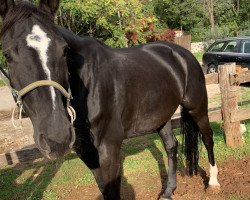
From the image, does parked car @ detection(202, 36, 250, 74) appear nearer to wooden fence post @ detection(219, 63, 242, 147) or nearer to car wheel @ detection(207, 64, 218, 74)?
car wheel @ detection(207, 64, 218, 74)

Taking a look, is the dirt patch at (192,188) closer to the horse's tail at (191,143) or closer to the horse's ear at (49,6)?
the horse's tail at (191,143)

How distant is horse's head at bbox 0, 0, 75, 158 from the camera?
1.72 m

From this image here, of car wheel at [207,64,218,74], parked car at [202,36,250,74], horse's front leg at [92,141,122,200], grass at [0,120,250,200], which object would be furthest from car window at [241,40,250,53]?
horse's front leg at [92,141,122,200]

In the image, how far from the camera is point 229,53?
1168cm

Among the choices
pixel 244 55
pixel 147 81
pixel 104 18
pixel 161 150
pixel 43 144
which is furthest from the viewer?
pixel 104 18

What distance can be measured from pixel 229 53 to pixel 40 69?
1087 cm

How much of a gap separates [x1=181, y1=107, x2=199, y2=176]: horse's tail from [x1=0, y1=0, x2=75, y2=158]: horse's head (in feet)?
8.78

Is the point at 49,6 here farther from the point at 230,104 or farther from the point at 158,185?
the point at 230,104

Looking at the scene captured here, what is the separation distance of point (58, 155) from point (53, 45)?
23.2 inches

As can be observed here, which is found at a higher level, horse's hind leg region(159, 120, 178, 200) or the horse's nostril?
the horse's nostril

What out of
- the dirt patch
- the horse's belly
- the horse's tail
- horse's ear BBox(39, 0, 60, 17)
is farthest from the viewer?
the horse's tail

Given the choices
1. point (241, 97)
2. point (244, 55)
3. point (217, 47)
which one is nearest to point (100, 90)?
point (241, 97)

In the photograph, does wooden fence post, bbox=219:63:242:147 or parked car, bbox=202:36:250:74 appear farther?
parked car, bbox=202:36:250:74

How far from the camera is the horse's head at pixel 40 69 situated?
5.63ft
